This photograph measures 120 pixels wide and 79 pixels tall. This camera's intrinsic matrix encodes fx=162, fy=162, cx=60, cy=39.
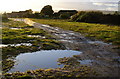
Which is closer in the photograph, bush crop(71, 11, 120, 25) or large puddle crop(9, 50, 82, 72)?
large puddle crop(9, 50, 82, 72)

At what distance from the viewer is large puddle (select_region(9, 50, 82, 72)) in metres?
7.00

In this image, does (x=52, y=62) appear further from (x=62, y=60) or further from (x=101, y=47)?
(x=101, y=47)

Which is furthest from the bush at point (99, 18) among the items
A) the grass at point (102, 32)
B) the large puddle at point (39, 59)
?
the large puddle at point (39, 59)

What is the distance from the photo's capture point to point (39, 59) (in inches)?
314

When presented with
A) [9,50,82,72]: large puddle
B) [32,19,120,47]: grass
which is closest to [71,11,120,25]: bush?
[32,19,120,47]: grass

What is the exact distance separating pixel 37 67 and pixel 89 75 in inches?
86.9

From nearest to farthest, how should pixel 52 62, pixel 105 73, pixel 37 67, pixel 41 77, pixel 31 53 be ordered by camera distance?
pixel 41 77 → pixel 105 73 → pixel 37 67 → pixel 52 62 → pixel 31 53

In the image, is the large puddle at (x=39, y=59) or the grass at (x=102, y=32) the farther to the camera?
the grass at (x=102, y=32)

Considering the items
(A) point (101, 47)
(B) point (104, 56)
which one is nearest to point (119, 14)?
(A) point (101, 47)

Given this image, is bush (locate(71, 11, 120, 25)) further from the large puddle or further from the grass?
the large puddle

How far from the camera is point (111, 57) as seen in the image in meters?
8.34

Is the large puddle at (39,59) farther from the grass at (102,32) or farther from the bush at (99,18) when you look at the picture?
the bush at (99,18)

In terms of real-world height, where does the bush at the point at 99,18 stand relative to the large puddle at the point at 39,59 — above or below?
above

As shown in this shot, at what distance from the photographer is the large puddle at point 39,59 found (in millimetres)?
7000
